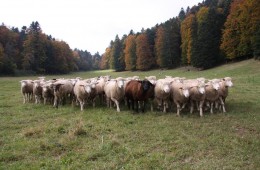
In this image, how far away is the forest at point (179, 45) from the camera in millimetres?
49219

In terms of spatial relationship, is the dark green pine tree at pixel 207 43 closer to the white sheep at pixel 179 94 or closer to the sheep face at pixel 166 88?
the white sheep at pixel 179 94

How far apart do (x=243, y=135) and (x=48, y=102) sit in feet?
45.7

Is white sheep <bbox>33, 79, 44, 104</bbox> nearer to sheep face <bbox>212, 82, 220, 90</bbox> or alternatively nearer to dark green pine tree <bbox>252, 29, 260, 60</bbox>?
sheep face <bbox>212, 82, 220, 90</bbox>

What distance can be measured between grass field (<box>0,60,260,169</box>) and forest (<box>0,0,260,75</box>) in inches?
1388

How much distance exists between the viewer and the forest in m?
49.2

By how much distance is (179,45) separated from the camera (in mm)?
66500

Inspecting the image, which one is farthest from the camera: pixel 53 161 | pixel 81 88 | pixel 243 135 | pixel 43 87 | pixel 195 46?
pixel 195 46

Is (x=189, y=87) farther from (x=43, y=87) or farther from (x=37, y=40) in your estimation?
(x=37, y=40)

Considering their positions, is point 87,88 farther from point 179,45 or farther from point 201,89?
point 179,45

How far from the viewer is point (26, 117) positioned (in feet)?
49.3

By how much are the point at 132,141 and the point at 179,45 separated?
5827 cm

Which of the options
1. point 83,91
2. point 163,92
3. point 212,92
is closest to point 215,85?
point 212,92

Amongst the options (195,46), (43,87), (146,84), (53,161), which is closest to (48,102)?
(43,87)

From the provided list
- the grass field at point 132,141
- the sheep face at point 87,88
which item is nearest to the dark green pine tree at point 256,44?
the grass field at point 132,141
